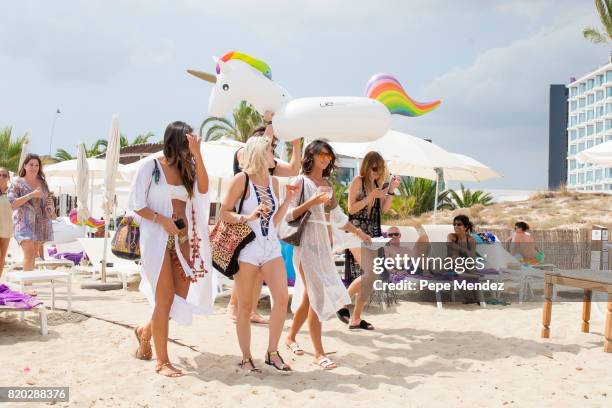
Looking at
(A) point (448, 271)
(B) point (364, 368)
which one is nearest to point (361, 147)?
(A) point (448, 271)

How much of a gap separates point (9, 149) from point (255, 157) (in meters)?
32.1

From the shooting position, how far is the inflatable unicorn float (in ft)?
16.5

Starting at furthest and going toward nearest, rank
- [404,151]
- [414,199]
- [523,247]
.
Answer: [414,199]
[523,247]
[404,151]

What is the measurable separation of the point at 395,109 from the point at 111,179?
16.7 ft

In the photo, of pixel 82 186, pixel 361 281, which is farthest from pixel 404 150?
pixel 82 186

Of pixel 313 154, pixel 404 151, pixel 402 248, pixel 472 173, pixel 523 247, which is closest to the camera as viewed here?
pixel 313 154

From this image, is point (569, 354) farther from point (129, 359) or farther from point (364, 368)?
point (129, 359)

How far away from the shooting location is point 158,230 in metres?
3.91

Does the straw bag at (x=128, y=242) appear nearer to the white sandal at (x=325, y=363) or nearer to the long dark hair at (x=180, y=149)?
the long dark hair at (x=180, y=149)

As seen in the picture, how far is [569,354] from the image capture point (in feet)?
16.2

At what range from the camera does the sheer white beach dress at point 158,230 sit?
3.85m

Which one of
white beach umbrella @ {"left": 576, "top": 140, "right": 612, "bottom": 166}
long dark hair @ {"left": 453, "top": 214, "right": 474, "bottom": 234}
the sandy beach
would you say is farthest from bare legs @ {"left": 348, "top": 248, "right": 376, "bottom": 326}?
white beach umbrella @ {"left": 576, "top": 140, "right": 612, "bottom": 166}

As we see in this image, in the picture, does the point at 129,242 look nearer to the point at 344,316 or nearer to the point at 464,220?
the point at 344,316

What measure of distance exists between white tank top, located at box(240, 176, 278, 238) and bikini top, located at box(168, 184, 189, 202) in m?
0.40
